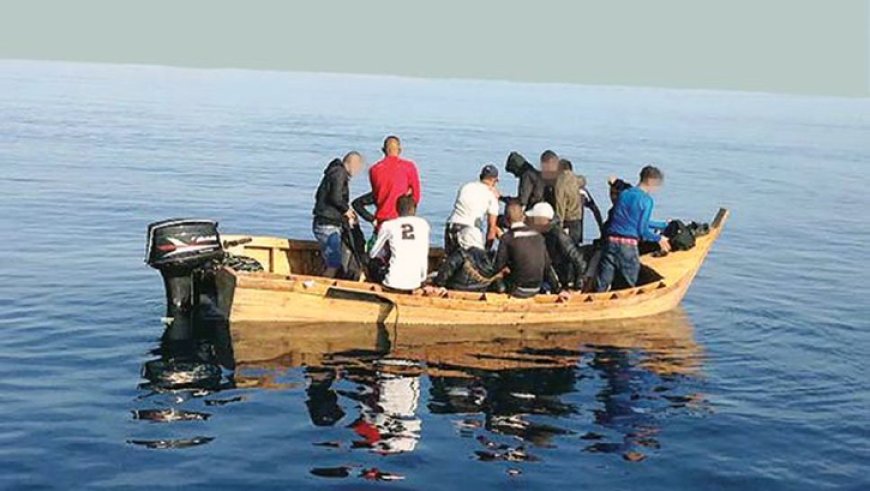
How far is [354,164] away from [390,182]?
0.62 m

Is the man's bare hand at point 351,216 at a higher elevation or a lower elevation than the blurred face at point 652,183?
lower

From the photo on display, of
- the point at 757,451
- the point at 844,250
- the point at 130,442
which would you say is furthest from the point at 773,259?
the point at 130,442

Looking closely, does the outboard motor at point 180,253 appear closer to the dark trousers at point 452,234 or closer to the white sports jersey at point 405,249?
the white sports jersey at point 405,249

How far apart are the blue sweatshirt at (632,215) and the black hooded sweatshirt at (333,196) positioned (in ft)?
14.1

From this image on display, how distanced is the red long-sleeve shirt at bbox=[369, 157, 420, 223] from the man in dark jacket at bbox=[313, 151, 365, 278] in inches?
12.4

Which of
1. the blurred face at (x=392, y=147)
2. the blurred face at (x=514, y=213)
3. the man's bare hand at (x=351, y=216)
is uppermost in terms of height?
the blurred face at (x=392, y=147)

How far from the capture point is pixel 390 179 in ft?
47.6

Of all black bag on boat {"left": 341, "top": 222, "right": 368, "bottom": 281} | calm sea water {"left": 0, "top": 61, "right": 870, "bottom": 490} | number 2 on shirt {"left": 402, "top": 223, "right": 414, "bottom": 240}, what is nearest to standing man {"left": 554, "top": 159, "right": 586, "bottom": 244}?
calm sea water {"left": 0, "top": 61, "right": 870, "bottom": 490}

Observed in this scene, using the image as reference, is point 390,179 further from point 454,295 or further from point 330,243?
point 454,295

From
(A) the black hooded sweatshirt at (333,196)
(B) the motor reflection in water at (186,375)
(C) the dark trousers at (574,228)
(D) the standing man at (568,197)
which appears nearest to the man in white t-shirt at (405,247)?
(A) the black hooded sweatshirt at (333,196)

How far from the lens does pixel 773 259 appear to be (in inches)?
974

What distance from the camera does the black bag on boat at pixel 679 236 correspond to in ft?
55.3

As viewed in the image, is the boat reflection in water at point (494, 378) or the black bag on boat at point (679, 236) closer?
the boat reflection in water at point (494, 378)

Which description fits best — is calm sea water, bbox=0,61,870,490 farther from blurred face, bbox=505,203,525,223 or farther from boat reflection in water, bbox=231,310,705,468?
blurred face, bbox=505,203,525,223
